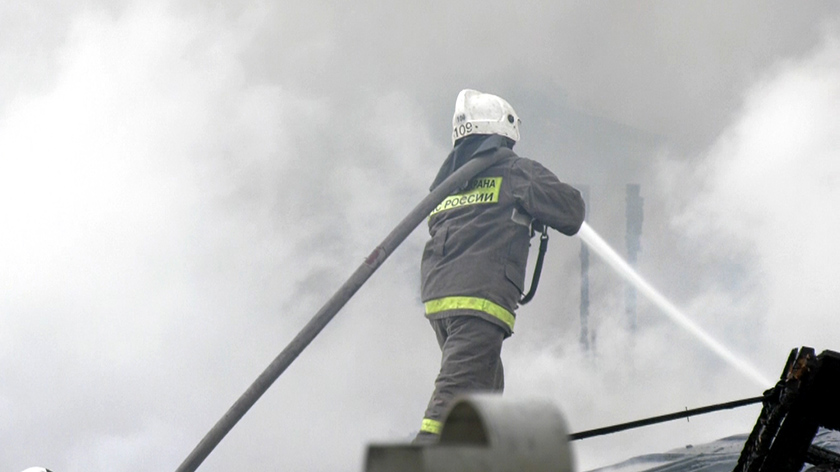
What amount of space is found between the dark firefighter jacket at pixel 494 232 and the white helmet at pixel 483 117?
7 cm

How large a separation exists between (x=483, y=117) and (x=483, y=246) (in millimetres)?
533

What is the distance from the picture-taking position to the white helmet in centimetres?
372

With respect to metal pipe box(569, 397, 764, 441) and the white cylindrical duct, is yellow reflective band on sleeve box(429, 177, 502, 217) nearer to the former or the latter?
metal pipe box(569, 397, 764, 441)

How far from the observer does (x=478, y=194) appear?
363 cm

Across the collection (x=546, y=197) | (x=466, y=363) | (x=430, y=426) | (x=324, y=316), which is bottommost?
(x=430, y=426)

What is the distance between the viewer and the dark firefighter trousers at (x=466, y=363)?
3.38 meters

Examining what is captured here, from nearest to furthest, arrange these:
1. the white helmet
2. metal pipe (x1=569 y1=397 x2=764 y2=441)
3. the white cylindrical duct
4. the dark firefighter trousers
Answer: the white cylindrical duct → metal pipe (x1=569 y1=397 x2=764 y2=441) → the dark firefighter trousers → the white helmet

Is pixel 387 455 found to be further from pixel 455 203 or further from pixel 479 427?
pixel 455 203

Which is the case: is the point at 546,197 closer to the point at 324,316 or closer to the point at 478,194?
the point at 478,194

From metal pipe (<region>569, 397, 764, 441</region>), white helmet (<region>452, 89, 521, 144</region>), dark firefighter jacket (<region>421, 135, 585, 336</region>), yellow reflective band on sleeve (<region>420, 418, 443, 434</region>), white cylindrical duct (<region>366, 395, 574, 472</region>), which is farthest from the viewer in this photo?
white helmet (<region>452, 89, 521, 144</region>)

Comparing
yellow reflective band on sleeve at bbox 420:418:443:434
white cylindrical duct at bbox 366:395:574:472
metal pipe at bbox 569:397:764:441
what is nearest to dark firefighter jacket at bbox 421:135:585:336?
yellow reflective band on sleeve at bbox 420:418:443:434

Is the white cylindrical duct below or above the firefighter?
below

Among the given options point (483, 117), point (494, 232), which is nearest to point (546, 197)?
point (494, 232)

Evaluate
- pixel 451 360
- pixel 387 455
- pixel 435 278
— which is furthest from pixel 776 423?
pixel 435 278
